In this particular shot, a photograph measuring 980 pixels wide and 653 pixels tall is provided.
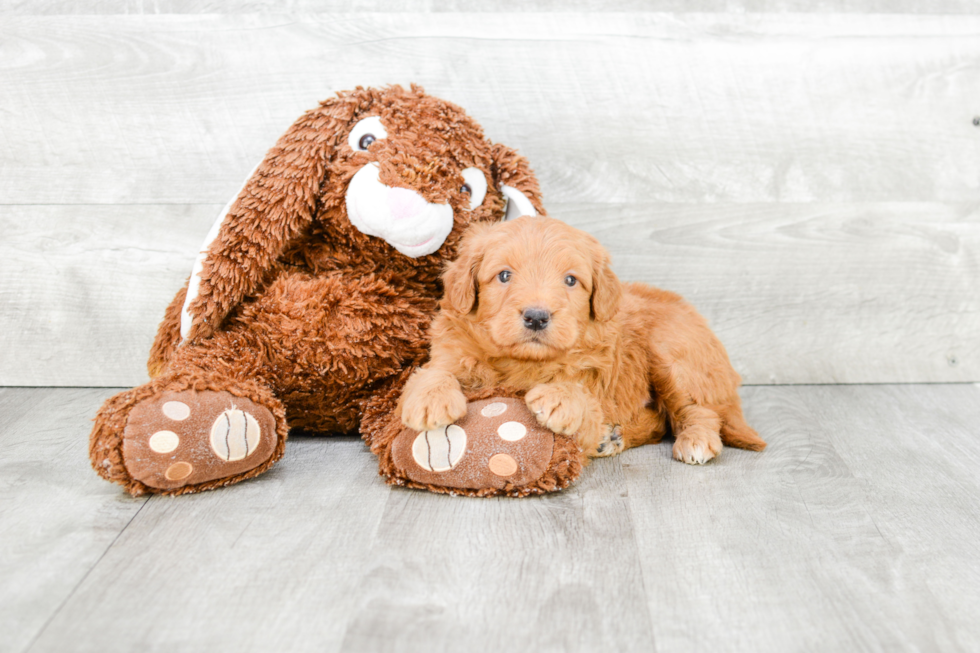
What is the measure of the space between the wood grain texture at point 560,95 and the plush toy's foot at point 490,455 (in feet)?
3.40

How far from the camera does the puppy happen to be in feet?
5.69

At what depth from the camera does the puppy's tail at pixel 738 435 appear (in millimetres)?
2133

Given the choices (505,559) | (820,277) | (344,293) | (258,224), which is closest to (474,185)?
(344,293)

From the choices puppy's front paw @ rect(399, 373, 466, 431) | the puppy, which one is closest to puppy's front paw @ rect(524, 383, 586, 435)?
the puppy

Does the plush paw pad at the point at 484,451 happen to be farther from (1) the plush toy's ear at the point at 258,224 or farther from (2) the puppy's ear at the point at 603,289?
(1) the plush toy's ear at the point at 258,224

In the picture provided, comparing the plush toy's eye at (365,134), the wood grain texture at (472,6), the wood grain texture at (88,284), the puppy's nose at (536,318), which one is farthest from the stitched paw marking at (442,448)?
the wood grain texture at (472,6)

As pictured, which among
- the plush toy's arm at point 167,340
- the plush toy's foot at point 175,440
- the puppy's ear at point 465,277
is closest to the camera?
the plush toy's foot at point 175,440

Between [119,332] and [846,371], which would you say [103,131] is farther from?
[846,371]

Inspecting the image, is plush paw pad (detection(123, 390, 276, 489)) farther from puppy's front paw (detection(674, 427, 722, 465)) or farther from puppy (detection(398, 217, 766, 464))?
puppy's front paw (detection(674, 427, 722, 465))

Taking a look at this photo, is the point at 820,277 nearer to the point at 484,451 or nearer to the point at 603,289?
the point at 603,289

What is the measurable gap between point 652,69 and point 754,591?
168 centimetres

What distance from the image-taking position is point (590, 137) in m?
2.54

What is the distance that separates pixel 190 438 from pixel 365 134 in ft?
2.83

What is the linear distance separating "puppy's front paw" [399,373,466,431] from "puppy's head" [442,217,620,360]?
154mm
